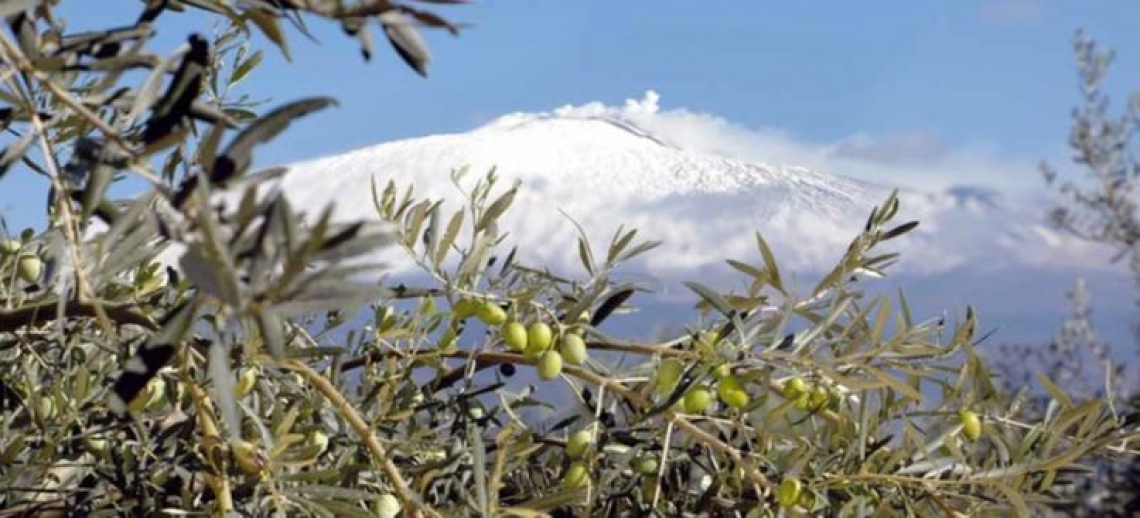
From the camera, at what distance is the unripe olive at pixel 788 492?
0.94 metres

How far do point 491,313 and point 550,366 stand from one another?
0.06 metres

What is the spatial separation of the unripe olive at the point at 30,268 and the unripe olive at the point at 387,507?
1.04 ft

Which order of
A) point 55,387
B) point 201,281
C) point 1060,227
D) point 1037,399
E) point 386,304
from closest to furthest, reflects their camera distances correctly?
point 201,281, point 55,387, point 386,304, point 1037,399, point 1060,227

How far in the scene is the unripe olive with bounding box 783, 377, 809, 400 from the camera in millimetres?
1003

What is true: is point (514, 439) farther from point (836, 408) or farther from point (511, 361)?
point (836, 408)

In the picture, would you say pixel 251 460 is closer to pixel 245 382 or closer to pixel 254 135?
pixel 245 382

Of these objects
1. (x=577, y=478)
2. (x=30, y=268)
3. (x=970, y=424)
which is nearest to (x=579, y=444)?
(x=577, y=478)

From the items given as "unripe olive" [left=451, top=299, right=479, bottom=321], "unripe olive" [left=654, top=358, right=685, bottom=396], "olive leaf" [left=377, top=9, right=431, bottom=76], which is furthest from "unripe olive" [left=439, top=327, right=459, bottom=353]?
"olive leaf" [left=377, top=9, right=431, bottom=76]

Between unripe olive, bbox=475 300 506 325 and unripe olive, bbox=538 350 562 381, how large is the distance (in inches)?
1.6

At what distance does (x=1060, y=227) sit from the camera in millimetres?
6344

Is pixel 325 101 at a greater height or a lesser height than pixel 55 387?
greater

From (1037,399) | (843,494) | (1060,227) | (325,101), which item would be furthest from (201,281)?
(1060,227)

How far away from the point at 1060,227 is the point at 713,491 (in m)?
5.66

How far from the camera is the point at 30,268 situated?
1.04 m
